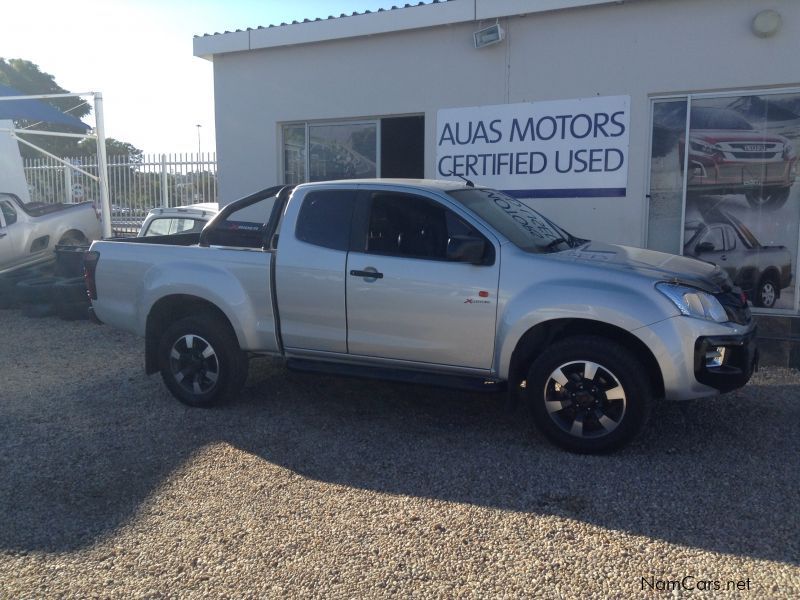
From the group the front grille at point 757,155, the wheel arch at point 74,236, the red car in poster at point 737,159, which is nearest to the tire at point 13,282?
the wheel arch at point 74,236

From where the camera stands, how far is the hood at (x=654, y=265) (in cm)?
488

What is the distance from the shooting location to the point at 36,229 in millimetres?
12836

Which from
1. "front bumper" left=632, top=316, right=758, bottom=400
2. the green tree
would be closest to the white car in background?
"front bumper" left=632, top=316, right=758, bottom=400

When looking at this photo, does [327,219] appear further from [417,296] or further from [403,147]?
[403,147]

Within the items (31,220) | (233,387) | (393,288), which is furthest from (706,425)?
(31,220)

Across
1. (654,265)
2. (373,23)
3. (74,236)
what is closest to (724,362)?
(654,265)

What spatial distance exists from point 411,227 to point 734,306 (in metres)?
2.30

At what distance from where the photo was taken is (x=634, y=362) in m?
4.73

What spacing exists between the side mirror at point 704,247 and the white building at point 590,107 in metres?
0.02

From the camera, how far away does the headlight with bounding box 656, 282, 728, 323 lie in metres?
4.69

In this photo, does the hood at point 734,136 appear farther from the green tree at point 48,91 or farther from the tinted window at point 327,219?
the green tree at point 48,91

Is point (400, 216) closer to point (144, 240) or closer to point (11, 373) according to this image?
point (144, 240)

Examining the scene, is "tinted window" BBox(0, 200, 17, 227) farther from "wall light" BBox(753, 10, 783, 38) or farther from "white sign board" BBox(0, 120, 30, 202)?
"wall light" BBox(753, 10, 783, 38)

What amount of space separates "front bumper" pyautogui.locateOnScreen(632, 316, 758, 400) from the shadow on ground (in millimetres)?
511
